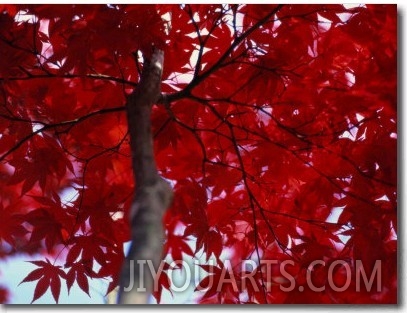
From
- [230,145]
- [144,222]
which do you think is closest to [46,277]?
[230,145]

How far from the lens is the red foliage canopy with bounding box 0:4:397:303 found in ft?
4.31

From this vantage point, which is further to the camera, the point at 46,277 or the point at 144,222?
the point at 46,277

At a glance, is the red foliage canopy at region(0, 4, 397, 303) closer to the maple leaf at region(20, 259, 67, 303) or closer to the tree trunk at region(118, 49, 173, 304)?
the maple leaf at region(20, 259, 67, 303)

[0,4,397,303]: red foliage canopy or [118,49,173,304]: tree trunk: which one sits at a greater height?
[0,4,397,303]: red foliage canopy

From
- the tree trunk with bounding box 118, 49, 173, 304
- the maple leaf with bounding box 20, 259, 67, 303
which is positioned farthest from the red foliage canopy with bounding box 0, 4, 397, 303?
the tree trunk with bounding box 118, 49, 173, 304

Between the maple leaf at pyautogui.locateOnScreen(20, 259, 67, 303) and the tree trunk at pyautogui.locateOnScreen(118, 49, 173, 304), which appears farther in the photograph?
the maple leaf at pyautogui.locateOnScreen(20, 259, 67, 303)

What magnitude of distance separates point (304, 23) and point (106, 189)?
65 cm

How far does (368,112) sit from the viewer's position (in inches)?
52.9

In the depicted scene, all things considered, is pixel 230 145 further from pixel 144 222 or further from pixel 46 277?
pixel 144 222

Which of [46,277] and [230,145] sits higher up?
[230,145]

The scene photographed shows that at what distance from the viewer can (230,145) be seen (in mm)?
1423

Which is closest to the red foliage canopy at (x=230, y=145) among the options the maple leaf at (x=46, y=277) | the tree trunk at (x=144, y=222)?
the maple leaf at (x=46, y=277)

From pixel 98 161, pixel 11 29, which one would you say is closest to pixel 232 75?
pixel 98 161

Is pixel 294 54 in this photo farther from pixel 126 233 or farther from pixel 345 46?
pixel 126 233
